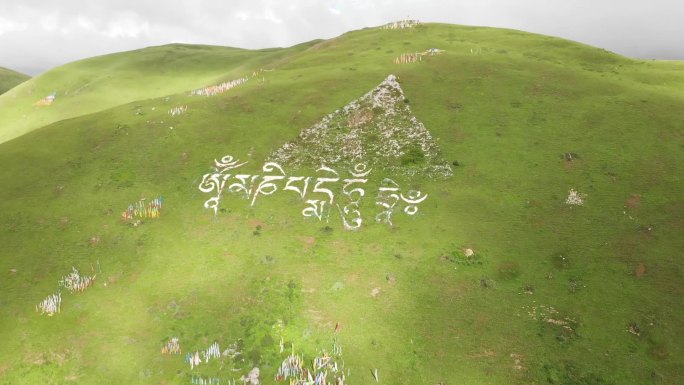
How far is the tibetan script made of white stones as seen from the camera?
35.4 meters

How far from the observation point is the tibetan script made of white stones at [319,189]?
35.4 metres

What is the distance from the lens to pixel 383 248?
103ft

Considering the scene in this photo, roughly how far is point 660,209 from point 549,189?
7.59 meters

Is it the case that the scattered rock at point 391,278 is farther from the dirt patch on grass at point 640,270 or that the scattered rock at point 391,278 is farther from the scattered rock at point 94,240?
the scattered rock at point 94,240

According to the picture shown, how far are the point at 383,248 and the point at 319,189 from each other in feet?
32.4

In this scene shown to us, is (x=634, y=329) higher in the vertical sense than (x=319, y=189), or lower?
lower

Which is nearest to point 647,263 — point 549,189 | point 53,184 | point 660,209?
point 660,209

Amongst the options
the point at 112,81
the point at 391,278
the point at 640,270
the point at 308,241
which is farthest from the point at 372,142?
the point at 112,81

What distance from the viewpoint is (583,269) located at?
2789 centimetres

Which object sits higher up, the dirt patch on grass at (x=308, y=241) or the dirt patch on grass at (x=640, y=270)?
the dirt patch on grass at (x=308, y=241)

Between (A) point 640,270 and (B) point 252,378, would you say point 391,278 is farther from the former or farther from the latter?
(A) point 640,270

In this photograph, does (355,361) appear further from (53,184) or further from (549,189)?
(53,184)

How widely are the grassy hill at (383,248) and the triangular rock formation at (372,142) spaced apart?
1.17 m

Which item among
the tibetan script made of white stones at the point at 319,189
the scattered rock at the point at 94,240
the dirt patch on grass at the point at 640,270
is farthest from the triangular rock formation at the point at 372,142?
the scattered rock at the point at 94,240
